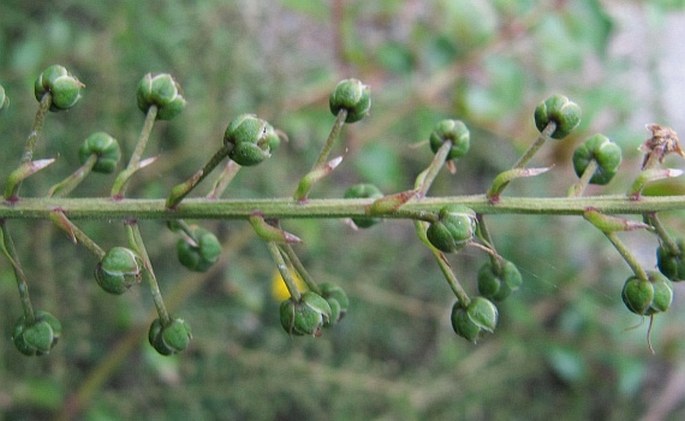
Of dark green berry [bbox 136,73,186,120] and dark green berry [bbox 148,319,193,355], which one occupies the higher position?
dark green berry [bbox 136,73,186,120]

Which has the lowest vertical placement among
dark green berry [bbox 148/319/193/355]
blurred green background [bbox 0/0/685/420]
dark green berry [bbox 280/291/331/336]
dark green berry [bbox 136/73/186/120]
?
blurred green background [bbox 0/0/685/420]

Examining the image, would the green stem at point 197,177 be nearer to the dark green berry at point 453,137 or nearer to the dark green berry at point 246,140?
the dark green berry at point 246,140

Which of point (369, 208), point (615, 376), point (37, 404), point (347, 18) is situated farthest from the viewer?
point (615, 376)

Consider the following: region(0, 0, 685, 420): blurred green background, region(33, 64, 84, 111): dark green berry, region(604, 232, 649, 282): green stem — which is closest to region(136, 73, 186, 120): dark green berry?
region(33, 64, 84, 111): dark green berry

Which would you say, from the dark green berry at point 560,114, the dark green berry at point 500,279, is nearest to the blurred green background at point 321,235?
the dark green berry at point 500,279

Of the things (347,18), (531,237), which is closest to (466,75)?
(347,18)

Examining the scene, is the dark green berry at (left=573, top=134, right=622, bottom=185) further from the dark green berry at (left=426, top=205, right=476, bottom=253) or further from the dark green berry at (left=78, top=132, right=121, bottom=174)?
the dark green berry at (left=78, top=132, right=121, bottom=174)

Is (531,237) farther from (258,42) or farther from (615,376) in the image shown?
(258,42)
